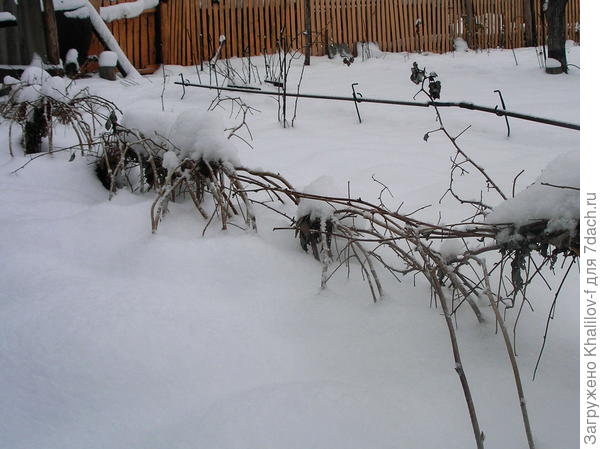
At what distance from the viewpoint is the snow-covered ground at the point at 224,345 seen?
1.33 m

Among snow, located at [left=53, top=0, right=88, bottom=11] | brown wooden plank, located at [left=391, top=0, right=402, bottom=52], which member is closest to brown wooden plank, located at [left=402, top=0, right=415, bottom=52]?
brown wooden plank, located at [left=391, top=0, right=402, bottom=52]

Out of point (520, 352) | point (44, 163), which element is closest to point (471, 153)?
point (520, 352)

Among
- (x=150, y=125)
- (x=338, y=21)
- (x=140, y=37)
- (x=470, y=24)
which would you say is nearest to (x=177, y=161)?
(x=150, y=125)

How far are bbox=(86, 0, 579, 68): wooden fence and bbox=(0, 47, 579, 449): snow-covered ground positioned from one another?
5.63m

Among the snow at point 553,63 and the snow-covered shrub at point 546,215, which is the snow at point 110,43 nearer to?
the snow at point 553,63

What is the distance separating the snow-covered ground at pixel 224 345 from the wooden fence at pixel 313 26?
5.63 metres

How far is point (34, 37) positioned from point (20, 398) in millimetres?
5996

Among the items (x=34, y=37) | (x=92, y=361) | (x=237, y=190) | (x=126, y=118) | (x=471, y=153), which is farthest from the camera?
(x=34, y=37)

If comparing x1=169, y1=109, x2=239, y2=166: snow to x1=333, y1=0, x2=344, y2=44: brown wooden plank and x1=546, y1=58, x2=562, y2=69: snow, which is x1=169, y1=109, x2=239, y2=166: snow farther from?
x1=333, y1=0, x2=344, y2=44: brown wooden plank

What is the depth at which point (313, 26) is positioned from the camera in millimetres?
9617

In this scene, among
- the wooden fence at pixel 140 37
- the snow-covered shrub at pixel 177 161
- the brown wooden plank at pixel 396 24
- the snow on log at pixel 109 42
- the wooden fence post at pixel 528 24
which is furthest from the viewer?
the brown wooden plank at pixel 396 24

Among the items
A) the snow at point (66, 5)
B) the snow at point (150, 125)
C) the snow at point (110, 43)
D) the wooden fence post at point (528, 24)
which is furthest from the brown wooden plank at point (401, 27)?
the snow at point (150, 125)

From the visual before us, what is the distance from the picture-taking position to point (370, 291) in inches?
74.0
